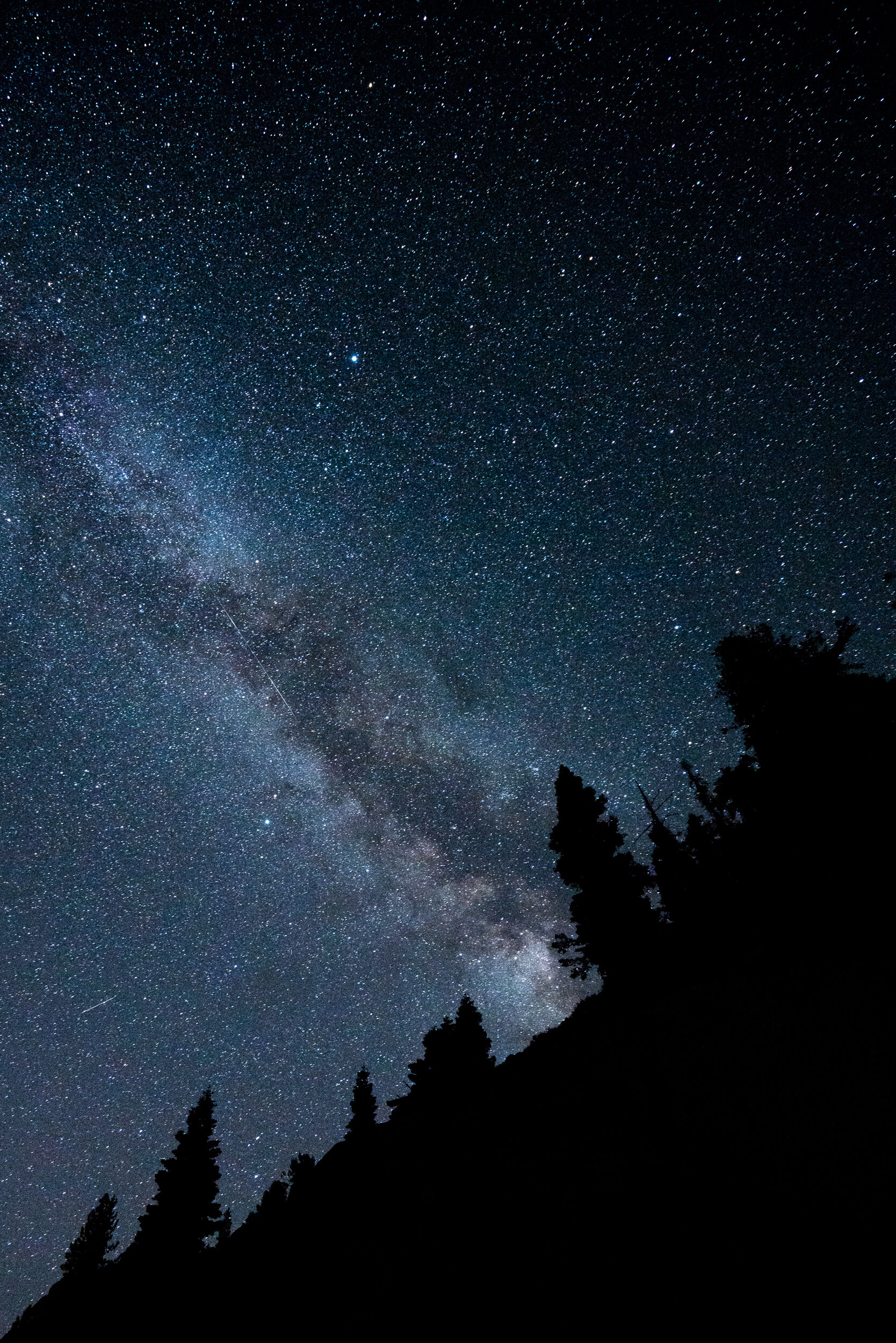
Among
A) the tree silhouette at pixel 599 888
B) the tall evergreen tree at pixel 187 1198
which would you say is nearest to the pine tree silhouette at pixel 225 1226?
the tall evergreen tree at pixel 187 1198

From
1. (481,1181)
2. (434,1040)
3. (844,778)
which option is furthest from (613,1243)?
(434,1040)

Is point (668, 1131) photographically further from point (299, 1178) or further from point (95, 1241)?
point (95, 1241)

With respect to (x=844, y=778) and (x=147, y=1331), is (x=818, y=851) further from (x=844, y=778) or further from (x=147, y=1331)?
(x=147, y=1331)

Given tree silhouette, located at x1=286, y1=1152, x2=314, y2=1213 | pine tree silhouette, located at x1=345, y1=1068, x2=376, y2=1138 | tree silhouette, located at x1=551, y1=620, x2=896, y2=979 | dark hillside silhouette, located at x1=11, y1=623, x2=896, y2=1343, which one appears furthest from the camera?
pine tree silhouette, located at x1=345, y1=1068, x2=376, y2=1138

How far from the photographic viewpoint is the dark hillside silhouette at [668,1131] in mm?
8875

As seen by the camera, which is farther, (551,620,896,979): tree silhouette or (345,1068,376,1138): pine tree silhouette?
(345,1068,376,1138): pine tree silhouette

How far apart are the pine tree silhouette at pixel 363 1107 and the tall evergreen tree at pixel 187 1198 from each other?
775 cm

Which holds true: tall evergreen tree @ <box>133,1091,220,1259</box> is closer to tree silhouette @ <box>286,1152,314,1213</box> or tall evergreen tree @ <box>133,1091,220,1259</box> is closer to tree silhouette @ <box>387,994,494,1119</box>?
tree silhouette @ <box>286,1152,314,1213</box>

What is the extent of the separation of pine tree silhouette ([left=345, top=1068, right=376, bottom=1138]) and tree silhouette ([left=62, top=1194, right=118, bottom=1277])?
19.3 metres

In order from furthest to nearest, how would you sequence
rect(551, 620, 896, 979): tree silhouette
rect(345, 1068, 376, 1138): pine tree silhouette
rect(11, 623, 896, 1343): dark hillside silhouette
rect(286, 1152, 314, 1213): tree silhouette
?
rect(345, 1068, 376, 1138): pine tree silhouette
rect(286, 1152, 314, 1213): tree silhouette
rect(551, 620, 896, 979): tree silhouette
rect(11, 623, 896, 1343): dark hillside silhouette

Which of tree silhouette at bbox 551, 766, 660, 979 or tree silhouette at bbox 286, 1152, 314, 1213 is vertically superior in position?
tree silhouette at bbox 551, 766, 660, 979

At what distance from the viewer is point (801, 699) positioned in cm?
1964

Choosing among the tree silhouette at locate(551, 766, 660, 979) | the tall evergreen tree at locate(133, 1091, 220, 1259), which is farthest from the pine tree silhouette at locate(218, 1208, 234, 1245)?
the tree silhouette at locate(551, 766, 660, 979)

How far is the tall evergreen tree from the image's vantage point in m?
28.1
